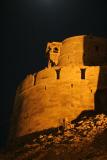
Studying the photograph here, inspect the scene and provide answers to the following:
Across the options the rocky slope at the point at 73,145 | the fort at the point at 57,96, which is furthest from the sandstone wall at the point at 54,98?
the rocky slope at the point at 73,145

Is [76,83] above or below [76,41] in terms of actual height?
below

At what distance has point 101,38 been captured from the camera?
3562 centimetres

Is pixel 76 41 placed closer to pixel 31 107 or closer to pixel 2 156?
pixel 31 107

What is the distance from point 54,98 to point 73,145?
31.6 ft

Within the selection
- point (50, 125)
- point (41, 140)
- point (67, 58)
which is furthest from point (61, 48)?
point (41, 140)

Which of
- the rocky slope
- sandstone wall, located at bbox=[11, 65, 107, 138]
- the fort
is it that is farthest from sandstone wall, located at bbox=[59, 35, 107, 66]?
the rocky slope

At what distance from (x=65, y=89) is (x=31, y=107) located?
8.51ft

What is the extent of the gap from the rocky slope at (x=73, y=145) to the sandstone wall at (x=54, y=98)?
5.17m

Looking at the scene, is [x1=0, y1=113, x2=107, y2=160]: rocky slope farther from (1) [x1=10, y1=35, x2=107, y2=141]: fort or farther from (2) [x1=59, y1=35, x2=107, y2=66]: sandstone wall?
(2) [x1=59, y1=35, x2=107, y2=66]: sandstone wall

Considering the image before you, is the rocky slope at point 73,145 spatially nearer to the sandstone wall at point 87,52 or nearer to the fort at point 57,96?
the fort at point 57,96

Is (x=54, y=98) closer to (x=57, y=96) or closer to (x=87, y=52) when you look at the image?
(x=57, y=96)

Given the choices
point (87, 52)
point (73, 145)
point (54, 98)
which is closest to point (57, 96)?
point (54, 98)

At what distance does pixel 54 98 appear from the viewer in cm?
2777

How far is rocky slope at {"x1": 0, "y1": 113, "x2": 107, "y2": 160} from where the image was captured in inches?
668
